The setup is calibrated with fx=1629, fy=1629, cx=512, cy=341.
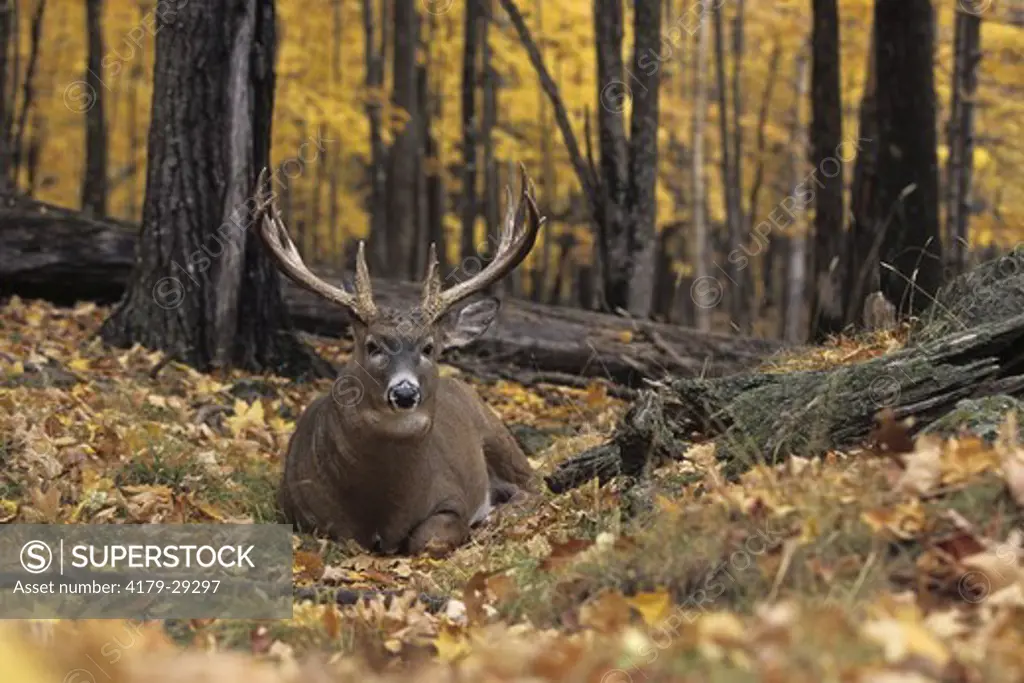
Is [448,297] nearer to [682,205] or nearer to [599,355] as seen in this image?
[599,355]

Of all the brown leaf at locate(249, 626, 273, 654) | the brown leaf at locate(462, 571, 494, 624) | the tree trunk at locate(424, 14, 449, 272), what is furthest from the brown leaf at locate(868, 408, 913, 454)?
the tree trunk at locate(424, 14, 449, 272)

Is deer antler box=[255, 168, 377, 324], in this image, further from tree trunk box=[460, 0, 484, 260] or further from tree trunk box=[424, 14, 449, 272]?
tree trunk box=[424, 14, 449, 272]

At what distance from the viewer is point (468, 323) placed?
883cm

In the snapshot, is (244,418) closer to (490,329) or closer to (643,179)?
(490,329)

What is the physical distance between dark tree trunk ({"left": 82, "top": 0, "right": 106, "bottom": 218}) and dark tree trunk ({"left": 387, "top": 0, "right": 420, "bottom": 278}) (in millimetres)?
3834

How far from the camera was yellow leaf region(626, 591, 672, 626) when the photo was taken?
4723 mm

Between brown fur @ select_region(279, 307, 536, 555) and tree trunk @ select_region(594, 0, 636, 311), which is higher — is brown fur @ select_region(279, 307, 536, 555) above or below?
below

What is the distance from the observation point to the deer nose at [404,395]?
786 centimetres

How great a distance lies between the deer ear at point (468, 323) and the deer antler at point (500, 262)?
3.7 inches

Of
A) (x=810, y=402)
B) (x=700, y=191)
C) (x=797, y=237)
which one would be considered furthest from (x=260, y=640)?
(x=797, y=237)

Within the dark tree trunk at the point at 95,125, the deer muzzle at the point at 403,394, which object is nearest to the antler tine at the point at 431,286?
the deer muzzle at the point at 403,394

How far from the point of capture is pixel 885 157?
13055 mm

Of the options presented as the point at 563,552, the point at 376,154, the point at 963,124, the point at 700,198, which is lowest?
the point at 563,552

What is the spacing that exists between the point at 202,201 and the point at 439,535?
182 inches
